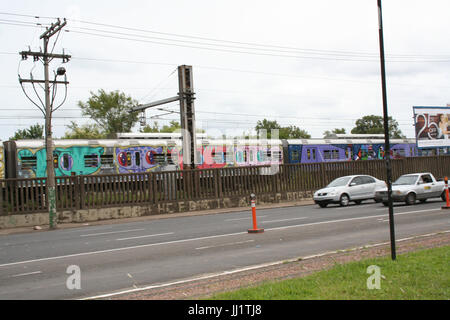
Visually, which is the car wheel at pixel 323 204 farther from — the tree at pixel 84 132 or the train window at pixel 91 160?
the tree at pixel 84 132

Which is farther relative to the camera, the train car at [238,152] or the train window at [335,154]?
the train window at [335,154]

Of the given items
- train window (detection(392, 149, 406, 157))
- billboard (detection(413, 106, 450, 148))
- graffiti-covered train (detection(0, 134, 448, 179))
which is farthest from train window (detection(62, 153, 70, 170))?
train window (detection(392, 149, 406, 157))

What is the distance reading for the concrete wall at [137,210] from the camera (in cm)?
2070

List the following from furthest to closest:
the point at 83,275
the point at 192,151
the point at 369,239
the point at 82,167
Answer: the point at 82,167, the point at 192,151, the point at 369,239, the point at 83,275

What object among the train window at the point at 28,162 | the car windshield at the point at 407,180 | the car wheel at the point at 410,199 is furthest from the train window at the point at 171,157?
the car wheel at the point at 410,199

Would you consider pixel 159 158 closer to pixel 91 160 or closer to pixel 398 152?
pixel 91 160

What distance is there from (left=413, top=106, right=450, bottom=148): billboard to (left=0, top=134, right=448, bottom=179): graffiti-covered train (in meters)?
6.25

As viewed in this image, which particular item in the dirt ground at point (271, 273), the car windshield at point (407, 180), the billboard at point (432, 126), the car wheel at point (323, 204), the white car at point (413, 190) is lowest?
the car wheel at point (323, 204)

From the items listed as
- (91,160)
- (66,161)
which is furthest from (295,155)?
(66,161)

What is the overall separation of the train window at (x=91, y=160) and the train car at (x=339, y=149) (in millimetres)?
14279

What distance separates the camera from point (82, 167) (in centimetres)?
2872
